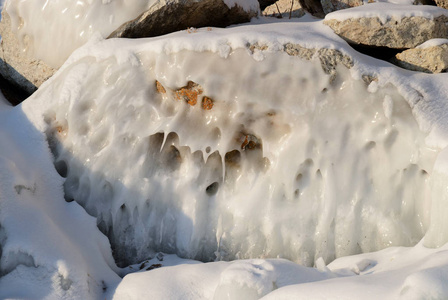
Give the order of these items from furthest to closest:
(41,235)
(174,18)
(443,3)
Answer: (443,3)
(174,18)
(41,235)

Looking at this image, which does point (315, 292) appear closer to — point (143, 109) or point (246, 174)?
point (246, 174)

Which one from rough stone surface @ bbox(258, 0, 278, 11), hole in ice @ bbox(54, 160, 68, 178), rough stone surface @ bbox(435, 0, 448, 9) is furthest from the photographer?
rough stone surface @ bbox(258, 0, 278, 11)

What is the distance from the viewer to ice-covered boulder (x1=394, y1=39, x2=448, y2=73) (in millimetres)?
3889

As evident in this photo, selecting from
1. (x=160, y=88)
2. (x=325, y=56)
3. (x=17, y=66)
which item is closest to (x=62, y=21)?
Result: (x=17, y=66)

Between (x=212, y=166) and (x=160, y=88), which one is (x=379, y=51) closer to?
(x=212, y=166)

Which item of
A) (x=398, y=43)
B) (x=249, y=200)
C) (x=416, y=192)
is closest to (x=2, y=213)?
(x=249, y=200)

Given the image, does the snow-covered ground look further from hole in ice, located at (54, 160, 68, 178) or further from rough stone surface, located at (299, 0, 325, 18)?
rough stone surface, located at (299, 0, 325, 18)

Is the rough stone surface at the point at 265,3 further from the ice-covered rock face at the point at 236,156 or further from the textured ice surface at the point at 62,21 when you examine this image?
the ice-covered rock face at the point at 236,156

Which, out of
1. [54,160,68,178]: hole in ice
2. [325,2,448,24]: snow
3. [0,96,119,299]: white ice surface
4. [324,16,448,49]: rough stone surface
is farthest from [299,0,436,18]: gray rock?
[0,96,119,299]: white ice surface

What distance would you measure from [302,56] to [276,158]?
26.1 inches

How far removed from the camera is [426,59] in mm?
3941

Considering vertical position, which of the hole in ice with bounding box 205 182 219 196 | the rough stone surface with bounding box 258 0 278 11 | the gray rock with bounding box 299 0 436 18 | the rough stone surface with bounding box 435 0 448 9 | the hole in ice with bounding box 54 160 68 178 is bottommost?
the rough stone surface with bounding box 435 0 448 9

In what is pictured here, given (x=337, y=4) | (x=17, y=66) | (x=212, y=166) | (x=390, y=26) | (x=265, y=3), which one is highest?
(x=17, y=66)

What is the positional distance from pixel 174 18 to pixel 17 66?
1440mm
